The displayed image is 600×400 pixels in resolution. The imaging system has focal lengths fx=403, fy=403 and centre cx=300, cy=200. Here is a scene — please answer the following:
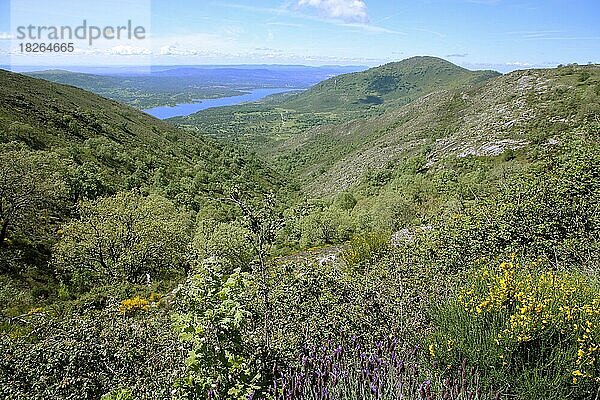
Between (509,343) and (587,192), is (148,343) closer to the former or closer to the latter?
(509,343)

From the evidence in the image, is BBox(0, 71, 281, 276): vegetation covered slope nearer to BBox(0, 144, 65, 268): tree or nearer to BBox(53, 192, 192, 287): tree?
BBox(0, 144, 65, 268): tree

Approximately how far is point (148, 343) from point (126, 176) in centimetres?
5798

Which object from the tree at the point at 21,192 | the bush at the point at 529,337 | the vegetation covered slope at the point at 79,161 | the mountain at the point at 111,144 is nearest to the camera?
the bush at the point at 529,337

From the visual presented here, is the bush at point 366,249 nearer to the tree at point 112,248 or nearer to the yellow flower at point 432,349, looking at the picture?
the yellow flower at point 432,349

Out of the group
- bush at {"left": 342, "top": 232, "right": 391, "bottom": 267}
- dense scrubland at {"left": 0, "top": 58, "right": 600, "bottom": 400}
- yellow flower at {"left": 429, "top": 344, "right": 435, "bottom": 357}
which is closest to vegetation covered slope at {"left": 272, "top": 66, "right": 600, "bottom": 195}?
dense scrubland at {"left": 0, "top": 58, "right": 600, "bottom": 400}

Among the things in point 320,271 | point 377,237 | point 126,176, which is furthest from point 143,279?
point 126,176

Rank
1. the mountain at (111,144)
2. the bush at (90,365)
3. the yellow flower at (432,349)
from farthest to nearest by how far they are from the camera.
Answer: the mountain at (111,144), the bush at (90,365), the yellow flower at (432,349)

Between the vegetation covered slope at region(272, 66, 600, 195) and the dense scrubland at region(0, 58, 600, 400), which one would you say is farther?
the vegetation covered slope at region(272, 66, 600, 195)

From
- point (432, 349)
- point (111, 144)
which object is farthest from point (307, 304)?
point (111, 144)

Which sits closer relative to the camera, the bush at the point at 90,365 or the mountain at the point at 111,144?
the bush at the point at 90,365

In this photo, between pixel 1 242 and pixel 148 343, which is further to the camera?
pixel 1 242

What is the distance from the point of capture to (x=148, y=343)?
5762mm

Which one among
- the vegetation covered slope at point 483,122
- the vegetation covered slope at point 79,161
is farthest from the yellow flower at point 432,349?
the vegetation covered slope at point 483,122

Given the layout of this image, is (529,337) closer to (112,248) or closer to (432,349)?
(432,349)
